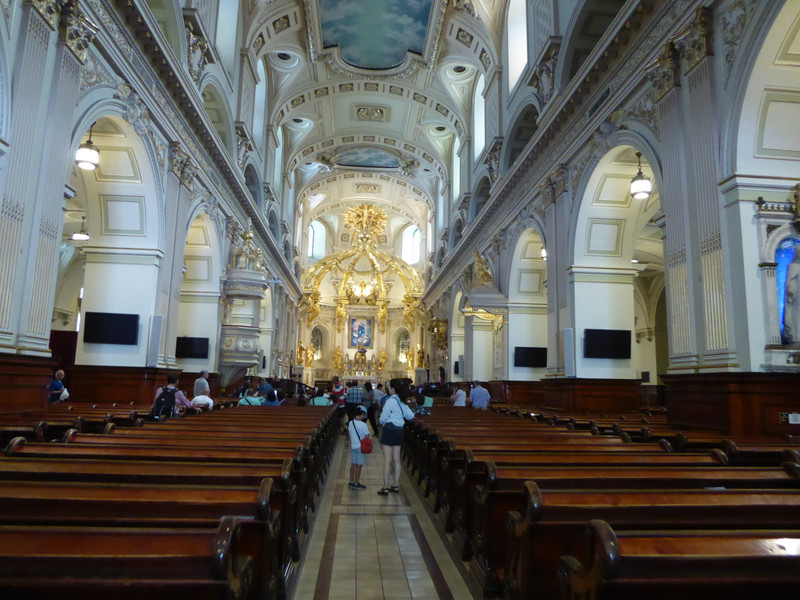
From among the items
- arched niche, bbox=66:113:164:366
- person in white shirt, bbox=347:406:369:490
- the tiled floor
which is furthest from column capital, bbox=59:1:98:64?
the tiled floor

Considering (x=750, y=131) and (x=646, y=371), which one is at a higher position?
(x=750, y=131)

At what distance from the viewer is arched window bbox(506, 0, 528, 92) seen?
14.8 metres

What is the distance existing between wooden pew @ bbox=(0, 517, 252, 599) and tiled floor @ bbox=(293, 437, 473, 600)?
190 cm

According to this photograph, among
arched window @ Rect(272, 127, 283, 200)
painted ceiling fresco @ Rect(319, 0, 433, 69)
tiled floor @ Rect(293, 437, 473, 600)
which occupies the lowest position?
tiled floor @ Rect(293, 437, 473, 600)

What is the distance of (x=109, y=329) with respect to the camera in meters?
9.95

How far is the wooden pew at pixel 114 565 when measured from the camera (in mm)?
1641

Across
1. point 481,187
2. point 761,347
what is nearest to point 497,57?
point 481,187

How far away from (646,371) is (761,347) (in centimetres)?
1499

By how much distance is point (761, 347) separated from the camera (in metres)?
6.04

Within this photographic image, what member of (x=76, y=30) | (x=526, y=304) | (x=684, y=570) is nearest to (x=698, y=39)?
(x=684, y=570)

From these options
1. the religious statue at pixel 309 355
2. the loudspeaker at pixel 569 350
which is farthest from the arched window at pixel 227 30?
the religious statue at pixel 309 355

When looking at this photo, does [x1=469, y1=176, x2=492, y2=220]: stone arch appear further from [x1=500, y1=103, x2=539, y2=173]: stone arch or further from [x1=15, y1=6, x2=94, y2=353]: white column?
[x1=15, y1=6, x2=94, y2=353]: white column

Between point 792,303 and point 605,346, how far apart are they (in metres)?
4.39

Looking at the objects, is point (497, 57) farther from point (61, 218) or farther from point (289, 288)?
point (289, 288)
